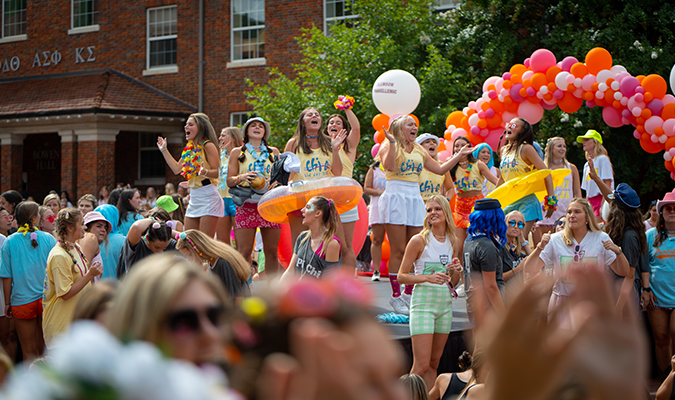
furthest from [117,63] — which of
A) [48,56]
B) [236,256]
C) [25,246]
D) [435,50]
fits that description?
[236,256]

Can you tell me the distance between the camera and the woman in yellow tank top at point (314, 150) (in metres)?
6.02

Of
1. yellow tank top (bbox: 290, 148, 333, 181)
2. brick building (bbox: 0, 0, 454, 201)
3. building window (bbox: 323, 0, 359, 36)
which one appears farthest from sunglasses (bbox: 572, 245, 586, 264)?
building window (bbox: 323, 0, 359, 36)

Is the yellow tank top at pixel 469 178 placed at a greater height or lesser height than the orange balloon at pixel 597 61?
lesser

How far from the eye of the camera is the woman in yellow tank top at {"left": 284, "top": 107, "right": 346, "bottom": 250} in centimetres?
602

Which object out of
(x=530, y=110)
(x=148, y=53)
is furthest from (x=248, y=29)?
(x=530, y=110)

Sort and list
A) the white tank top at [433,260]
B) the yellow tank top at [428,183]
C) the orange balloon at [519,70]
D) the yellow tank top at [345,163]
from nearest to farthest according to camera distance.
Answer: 1. the white tank top at [433,260]
2. the yellow tank top at [345,163]
3. the yellow tank top at [428,183]
4. the orange balloon at [519,70]

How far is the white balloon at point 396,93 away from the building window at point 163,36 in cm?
1077

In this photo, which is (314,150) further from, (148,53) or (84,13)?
(84,13)

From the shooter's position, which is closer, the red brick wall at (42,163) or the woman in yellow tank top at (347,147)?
the woman in yellow tank top at (347,147)

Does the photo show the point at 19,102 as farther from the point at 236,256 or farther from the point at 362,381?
the point at 362,381

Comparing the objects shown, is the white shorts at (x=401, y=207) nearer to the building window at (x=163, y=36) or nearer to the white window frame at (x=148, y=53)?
the white window frame at (x=148, y=53)

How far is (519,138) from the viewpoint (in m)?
6.93

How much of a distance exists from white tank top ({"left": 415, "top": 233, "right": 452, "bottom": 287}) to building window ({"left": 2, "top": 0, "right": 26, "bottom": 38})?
19887 mm

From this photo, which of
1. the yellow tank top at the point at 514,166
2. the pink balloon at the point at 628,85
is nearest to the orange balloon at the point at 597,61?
the pink balloon at the point at 628,85
